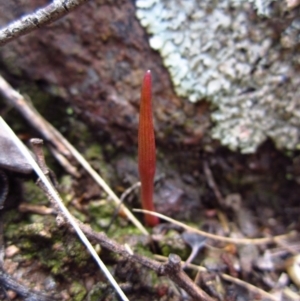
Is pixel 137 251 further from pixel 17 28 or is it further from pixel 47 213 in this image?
pixel 17 28

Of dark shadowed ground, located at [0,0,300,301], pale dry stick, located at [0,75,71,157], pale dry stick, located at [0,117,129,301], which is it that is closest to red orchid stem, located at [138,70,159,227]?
dark shadowed ground, located at [0,0,300,301]

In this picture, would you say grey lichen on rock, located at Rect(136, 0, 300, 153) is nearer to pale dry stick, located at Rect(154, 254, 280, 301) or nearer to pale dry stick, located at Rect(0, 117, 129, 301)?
pale dry stick, located at Rect(154, 254, 280, 301)

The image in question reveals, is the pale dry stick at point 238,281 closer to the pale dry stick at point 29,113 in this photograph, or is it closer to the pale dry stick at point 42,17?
the pale dry stick at point 29,113

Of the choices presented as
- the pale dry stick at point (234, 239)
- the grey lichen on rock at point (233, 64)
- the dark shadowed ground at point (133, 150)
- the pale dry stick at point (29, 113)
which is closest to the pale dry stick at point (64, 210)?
the dark shadowed ground at point (133, 150)

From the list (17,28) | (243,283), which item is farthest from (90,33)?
(243,283)

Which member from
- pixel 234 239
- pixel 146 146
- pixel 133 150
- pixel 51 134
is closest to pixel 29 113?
pixel 51 134

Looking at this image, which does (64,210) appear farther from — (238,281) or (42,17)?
(238,281)
